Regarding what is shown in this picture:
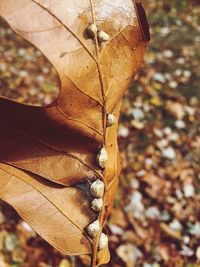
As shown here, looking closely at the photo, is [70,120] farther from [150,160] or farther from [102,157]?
[150,160]

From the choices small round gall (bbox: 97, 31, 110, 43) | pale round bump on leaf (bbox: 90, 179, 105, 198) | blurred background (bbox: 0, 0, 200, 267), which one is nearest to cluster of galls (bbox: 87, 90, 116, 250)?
pale round bump on leaf (bbox: 90, 179, 105, 198)

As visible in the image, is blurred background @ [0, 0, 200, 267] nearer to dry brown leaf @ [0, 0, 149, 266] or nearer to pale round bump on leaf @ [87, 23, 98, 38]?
dry brown leaf @ [0, 0, 149, 266]

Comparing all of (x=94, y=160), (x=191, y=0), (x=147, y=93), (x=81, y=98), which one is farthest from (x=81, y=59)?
(x=191, y=0)

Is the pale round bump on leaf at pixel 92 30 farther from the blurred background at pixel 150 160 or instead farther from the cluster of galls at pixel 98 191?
the blurred background at pixel 150 160

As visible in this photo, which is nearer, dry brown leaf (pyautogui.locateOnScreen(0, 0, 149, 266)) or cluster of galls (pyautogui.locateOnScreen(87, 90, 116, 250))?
dry brown leaf (pyautogui.locateOnScreen(0, 0, 149, 266))

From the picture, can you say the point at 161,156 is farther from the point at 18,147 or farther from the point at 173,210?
the point at 18,147

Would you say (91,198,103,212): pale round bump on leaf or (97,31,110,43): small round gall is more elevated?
(97,31,110,43): small round gall

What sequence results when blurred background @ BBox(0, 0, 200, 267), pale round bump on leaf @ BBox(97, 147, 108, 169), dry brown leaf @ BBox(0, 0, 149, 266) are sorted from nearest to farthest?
dry brown leaf @ BBox(0, 0, 149, 266) → pale round bump on leaf @ BBox(97, 147, 108, 169) → blurred background @ BBox(0, 0, 200, 267)

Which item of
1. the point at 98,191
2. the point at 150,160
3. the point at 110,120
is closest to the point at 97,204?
the point at 98,191
